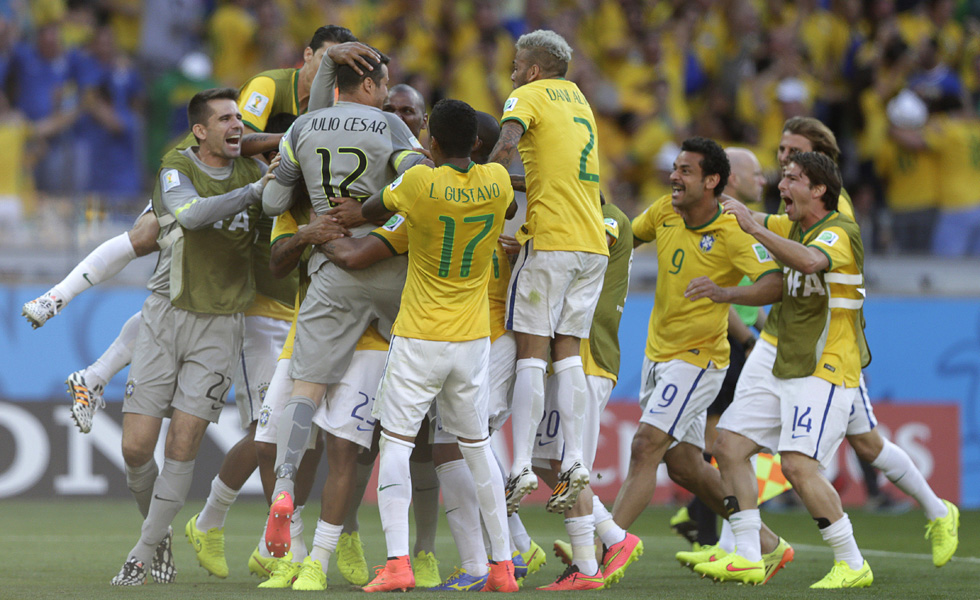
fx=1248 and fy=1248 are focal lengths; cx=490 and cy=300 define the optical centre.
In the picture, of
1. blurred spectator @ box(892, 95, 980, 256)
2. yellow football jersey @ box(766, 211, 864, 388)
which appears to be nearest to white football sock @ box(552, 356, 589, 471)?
yellow football jersey @ box(766, 211, 864, 388)

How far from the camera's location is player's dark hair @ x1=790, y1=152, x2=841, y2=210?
686cm

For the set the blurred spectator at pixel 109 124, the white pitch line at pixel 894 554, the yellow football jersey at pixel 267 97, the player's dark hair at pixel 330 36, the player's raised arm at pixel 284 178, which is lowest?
the white pitch line at pixel 894 554

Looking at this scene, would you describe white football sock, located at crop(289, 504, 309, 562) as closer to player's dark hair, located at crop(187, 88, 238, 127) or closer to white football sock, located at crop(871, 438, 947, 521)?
player's dark hair, located at crop(187, 88, 238, 127)

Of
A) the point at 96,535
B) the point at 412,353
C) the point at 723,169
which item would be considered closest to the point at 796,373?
the point at 723,169

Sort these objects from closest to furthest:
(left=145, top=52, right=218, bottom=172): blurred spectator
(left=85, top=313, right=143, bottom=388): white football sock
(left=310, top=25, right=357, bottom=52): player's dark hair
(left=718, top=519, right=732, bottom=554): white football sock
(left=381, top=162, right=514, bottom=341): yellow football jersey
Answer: (left=381, top=162, right=514, bottom=341): yellow football jersey → (left=310, top=25, right=357, bottom=52): player's dark hair → (left=85, top=313, right=143, bottom=388): white football sock → (left=718, top=519, right=732, bottom=554): white football sock → (left=145, top=52, right=218, bottom=172): blurred spectator

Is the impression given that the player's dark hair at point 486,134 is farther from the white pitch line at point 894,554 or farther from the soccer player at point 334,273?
the white pitch line at point 894,554

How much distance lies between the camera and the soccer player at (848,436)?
7.05 meters

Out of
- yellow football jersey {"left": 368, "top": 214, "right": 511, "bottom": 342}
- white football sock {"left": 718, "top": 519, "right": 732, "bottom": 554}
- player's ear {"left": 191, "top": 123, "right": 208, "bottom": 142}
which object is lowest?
white football sock {"left": 718, "top": 519, "right": 732, "bottom": 554}

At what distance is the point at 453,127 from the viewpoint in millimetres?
5672

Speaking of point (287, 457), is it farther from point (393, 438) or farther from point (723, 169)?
point (723, 169)

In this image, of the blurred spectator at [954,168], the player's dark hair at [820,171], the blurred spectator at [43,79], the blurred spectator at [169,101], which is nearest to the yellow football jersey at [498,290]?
the player's dark hair at [820,171]

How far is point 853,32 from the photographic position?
52.6 ft

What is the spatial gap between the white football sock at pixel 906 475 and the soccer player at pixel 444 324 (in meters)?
2.87

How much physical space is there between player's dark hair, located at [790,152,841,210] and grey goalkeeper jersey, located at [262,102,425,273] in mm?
2220
